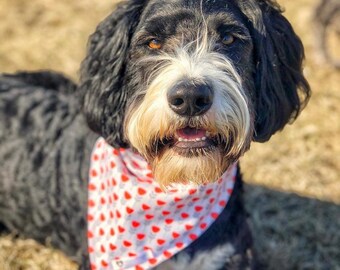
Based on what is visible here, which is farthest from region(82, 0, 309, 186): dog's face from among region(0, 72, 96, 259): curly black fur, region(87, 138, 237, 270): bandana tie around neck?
region(0, 72, 96, 259): curly black fur

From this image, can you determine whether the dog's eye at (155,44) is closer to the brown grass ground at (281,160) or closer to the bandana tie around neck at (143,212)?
the bandana tie around neck at (143,212)

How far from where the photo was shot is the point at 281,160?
192 inches

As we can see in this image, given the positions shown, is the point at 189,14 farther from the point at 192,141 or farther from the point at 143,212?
the point at 143,212

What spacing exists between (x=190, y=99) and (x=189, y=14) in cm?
52

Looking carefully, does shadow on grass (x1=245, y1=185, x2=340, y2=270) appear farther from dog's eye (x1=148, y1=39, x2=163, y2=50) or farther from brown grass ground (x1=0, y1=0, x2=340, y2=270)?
dog's eye (x1=148, y1=39, x2=163, y2=50)

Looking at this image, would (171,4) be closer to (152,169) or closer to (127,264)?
(152,169)

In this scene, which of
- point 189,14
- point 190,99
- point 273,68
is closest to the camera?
point 190,99

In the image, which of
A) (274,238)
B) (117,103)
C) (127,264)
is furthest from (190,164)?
(274,238)

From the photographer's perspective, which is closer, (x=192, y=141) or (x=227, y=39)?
(x=192, y=141)

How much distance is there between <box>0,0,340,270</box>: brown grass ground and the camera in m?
4.10

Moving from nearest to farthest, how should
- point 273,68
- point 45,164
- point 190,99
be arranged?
point 190,99, point 273,68, point 45,164

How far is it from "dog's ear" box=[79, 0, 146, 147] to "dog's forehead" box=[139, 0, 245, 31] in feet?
0.54

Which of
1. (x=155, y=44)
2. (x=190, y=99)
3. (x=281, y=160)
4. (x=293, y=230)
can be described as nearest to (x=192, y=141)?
(x=190, y=99)

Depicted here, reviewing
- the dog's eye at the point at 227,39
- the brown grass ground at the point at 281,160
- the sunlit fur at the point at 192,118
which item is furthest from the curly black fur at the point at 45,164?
the dog's eye at the point at 227,39
